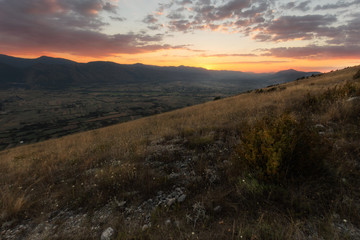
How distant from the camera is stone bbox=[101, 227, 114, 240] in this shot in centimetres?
250

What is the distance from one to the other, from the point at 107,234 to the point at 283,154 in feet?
11.0

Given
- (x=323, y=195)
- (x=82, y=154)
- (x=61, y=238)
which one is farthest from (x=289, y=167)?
(x=82, y=154)

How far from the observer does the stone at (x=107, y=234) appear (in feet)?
8.21

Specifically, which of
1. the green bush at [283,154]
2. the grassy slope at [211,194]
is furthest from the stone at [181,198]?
the green bush at [283,154]

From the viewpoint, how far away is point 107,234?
2.54 meters

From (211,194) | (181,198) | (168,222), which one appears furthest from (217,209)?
(168,222)

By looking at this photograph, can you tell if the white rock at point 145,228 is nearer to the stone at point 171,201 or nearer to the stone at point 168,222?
the stone at point 168,222

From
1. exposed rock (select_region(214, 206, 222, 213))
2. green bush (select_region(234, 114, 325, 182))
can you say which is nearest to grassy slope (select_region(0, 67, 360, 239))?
exposed rock (select_region(214, 206, 222, 213))

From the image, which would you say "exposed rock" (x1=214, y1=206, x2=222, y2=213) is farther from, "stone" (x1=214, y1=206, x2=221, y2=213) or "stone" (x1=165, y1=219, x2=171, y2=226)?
"stone" (x1=165, y1=219, x2=171, y2=226)

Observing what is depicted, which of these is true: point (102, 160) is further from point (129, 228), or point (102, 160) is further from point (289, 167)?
point (289, 167)

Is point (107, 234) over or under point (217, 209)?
under

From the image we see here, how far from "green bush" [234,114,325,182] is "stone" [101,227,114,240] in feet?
8.85

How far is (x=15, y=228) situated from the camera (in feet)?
9.96

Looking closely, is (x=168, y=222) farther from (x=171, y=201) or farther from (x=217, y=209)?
(x=217, y=209)
